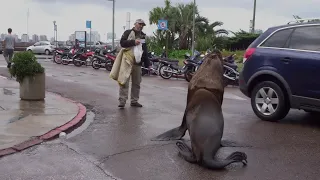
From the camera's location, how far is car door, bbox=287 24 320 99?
772 cm

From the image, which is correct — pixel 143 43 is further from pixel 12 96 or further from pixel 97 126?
pixel 12 96

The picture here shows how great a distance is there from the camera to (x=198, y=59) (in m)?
18.3

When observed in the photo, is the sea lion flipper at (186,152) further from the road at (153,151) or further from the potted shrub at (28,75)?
the potted shrub at (28,75)

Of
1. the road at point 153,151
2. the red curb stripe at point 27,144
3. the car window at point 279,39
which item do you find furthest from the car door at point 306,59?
the red curb stripe at point 27,144

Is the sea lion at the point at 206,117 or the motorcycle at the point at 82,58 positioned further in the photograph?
the motorcycle at the point at 82,58

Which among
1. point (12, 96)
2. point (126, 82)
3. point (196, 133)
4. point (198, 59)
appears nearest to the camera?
point (196, 133)

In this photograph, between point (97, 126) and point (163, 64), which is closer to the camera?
point (97, 126)

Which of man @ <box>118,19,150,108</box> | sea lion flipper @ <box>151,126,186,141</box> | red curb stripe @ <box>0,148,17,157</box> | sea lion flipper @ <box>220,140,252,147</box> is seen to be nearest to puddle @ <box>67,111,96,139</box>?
man @ <box>118,19,150,108</box>

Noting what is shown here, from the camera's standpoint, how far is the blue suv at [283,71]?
783 cm

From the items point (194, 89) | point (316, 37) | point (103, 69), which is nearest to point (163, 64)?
point (103, 69)

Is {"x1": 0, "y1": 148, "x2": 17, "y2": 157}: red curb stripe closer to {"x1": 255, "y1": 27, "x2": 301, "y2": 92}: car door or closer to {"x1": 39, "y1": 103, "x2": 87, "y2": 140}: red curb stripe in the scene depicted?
{"x1": 39, "y1": 103, "x2": 87, "y2": 140}: red curb stripe

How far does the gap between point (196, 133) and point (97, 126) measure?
303 cm

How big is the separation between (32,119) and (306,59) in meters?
4.97

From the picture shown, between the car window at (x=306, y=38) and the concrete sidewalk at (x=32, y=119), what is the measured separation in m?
4.19
